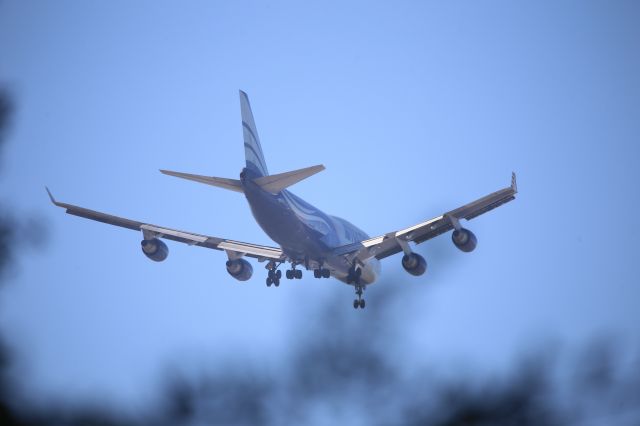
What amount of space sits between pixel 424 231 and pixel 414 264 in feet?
7.28

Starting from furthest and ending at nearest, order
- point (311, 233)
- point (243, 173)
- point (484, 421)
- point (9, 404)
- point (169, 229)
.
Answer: point (169, 229), point (311, 233), point (243, 173), point (9, 404), point (484, 421)

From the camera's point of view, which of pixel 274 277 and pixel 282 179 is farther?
pixel 274 277

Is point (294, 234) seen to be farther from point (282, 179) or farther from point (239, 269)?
point (239, 269)

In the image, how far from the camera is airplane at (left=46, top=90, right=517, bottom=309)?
34.7 meters

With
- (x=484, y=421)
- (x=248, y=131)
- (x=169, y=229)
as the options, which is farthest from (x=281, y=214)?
(x=484, y=421)

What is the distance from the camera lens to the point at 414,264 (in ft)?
121

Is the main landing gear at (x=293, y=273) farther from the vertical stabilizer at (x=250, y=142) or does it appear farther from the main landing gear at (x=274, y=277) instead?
the vertical stabilizer at (x=250, y=142)

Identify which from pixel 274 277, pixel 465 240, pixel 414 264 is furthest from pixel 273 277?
pixel 465 240

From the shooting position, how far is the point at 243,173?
34.6 metres

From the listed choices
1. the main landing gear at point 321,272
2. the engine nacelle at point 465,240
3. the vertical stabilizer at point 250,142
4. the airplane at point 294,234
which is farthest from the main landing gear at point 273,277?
the engine nacelle at point 465,240

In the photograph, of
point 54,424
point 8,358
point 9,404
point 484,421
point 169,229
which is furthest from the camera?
point 169,229

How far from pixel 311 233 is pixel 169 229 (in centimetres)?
782

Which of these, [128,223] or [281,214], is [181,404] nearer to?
[281,214]

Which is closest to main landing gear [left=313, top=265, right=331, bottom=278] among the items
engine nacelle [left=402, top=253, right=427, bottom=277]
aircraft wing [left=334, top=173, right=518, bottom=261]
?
aircraft wing [left=334, top=173, right=518, bottom=261]
